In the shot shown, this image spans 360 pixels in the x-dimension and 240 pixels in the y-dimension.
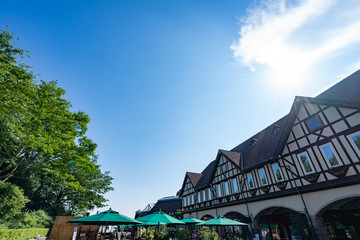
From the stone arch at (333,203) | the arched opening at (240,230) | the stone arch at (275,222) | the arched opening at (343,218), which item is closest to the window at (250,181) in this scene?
the stone arch at (275,222)

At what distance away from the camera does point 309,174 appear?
11.2 meters

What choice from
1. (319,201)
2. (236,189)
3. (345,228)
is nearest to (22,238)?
(236,189)

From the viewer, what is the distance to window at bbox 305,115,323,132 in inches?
450

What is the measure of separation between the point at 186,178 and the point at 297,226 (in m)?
20.8

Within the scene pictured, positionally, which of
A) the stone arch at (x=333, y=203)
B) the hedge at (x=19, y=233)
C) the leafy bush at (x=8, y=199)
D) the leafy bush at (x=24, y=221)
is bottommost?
the hedge at (x=19, y=233)

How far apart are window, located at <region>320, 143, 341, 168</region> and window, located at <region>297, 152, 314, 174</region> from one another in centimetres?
109

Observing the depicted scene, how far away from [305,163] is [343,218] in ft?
13.2

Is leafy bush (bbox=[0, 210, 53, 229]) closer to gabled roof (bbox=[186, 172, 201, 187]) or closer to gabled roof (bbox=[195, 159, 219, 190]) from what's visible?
gabled roof (bbox=[195, 159, 219, 190])

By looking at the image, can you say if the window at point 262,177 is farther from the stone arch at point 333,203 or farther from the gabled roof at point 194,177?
the gabled roof at point 194,177

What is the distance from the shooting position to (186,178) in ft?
100

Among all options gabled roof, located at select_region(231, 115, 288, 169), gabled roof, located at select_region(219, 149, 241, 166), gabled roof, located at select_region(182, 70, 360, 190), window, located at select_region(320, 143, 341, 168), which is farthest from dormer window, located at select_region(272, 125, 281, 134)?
window, located at select_region(320, 143, 341, 168)

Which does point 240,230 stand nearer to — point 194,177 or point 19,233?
point 194,177

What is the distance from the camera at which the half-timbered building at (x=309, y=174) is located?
381 inches

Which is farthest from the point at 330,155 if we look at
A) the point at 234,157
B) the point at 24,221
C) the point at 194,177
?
the point at 24,221
